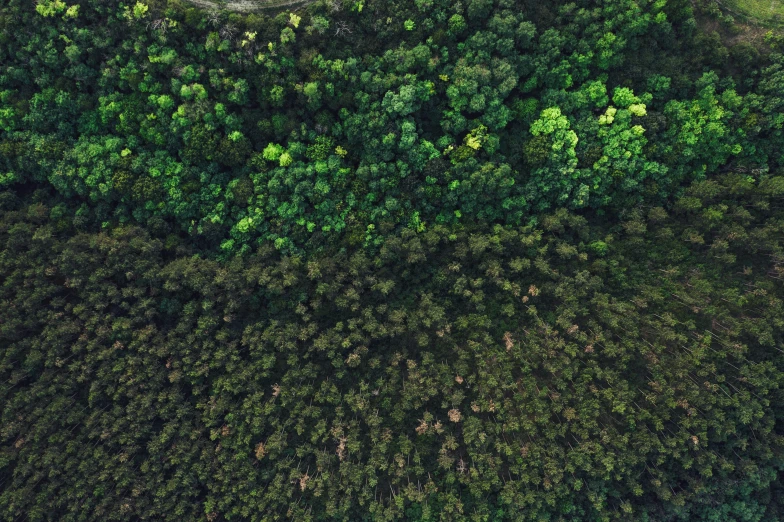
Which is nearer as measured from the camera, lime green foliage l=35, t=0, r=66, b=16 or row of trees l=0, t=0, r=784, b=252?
lime green foliage l=35, t=0, r=66, b=16

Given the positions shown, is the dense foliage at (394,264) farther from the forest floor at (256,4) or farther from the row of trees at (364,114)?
the forest floor at (256,4)

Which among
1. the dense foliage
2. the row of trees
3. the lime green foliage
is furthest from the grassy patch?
the lime green foliage

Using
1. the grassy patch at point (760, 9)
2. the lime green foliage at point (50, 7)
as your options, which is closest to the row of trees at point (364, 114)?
the lime green foliage at point (50, 7)

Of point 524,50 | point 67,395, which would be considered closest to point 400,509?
point 67,395

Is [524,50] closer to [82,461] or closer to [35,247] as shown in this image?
[35,247]

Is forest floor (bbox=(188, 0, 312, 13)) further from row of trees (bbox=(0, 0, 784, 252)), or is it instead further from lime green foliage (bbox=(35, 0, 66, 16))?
lime green foliage (bbox=(35, 0, 66, 16))

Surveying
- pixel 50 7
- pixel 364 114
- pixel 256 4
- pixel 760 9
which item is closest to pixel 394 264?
pixel 364 114
